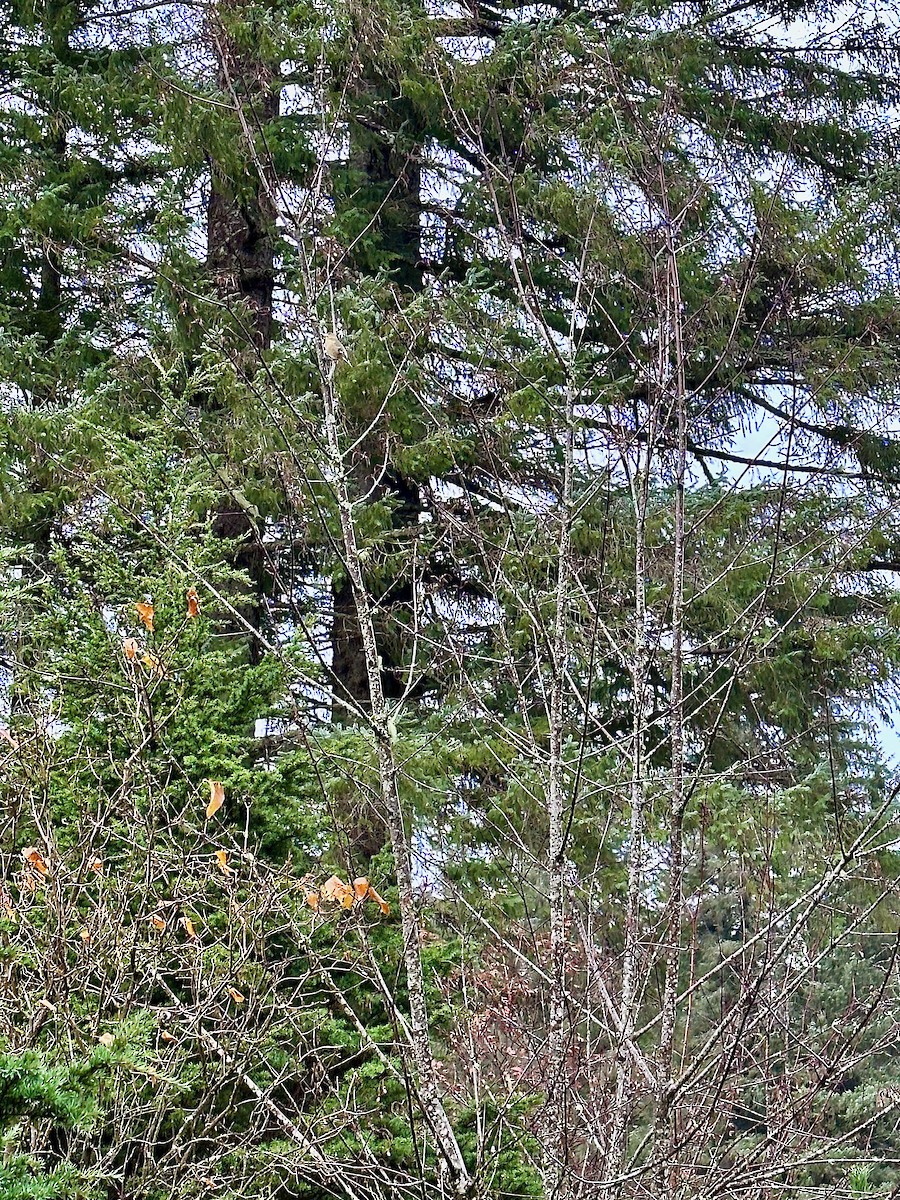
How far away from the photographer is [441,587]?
26.0 feet

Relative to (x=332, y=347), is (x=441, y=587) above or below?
below

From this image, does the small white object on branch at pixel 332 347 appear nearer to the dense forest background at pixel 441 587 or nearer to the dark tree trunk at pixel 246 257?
the dense forest background at pixel 441 587

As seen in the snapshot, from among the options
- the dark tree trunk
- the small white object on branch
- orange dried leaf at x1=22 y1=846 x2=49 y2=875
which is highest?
the dark tree trunk

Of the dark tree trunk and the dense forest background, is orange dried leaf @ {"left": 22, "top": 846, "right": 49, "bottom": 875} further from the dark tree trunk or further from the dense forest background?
the dark tree trunk

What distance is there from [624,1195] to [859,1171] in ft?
2.38

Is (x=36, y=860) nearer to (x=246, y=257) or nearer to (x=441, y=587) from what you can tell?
(x=441, y=587)

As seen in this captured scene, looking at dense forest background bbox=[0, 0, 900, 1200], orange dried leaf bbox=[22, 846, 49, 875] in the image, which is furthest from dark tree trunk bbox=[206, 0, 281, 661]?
orange dried leaf bbox=[22, 846, 49, 875]

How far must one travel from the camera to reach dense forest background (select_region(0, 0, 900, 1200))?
3207 mm

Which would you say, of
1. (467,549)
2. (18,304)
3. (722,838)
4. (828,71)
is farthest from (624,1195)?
(828,71)

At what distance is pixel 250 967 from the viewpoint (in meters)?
4.39

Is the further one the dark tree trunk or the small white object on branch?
the dark tree trunk

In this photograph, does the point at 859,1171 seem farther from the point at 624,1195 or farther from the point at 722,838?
the point at 722,838

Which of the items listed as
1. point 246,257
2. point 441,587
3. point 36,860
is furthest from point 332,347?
point 246,257

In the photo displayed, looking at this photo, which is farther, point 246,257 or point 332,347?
point 246,257
